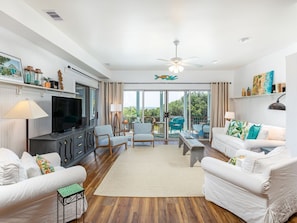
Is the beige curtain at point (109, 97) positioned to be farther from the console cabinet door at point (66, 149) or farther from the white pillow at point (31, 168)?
the white pillow at point (31, 168)

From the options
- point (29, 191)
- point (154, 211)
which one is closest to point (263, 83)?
point (154, 211)

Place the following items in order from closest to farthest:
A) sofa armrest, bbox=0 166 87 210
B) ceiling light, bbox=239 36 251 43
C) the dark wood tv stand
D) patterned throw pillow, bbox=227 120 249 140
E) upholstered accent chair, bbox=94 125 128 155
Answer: sofa armrest, bbox=0 166 87 210 < the dark wood tv stand < ceiling light, bbox=239 36 251 43 < patterned throw pillow, bbox=227 120 249 140 < upholstered accent chair, bbox=94 125 128 155

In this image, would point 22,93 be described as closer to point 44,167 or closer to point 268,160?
point 44,167

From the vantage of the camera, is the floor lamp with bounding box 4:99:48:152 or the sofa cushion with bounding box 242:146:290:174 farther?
the floor lamp with bounding box 4:99:48:152

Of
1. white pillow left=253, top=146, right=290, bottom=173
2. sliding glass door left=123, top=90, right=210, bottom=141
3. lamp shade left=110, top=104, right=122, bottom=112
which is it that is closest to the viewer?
white pillow left=253, top=146, right=290, bottom=173

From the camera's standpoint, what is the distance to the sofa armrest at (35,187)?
1788 millimetres

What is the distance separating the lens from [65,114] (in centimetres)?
428

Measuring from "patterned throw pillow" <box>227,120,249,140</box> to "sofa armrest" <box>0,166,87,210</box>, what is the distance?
4.49 metres

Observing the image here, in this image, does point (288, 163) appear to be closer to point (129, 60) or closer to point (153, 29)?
point (153, 29)

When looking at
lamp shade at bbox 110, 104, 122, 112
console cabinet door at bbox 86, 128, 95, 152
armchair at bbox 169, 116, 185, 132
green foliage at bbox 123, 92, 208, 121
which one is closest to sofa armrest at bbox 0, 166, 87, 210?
console cabinet door at bbox 86, 128, 95, 152

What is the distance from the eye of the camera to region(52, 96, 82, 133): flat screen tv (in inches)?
154

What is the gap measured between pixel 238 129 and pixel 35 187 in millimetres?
5182

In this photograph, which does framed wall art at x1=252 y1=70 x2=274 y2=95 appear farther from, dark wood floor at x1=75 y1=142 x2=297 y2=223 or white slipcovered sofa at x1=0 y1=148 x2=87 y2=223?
white slipcovered sofa at x1=0 y1=148 x2=87 y2=223

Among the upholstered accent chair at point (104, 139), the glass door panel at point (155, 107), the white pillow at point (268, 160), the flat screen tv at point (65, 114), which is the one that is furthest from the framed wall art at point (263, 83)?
the flat screen tv at point (65, 114)
